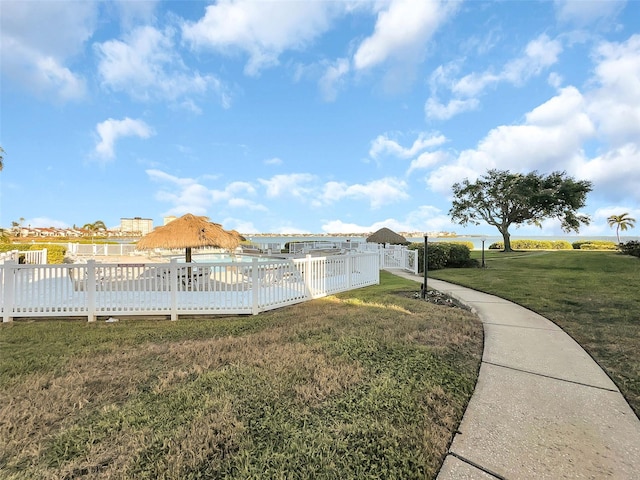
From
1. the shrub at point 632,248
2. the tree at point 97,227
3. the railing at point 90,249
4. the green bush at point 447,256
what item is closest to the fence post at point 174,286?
the green bush at point 447,256

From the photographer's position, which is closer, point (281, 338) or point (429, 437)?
point (429, 437)

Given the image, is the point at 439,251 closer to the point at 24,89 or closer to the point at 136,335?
the point at 136,335

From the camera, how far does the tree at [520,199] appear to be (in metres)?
24.3

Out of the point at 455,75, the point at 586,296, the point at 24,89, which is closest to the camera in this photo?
the point at 586,296

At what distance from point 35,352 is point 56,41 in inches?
331

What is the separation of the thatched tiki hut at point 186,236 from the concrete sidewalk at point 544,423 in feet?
30.2

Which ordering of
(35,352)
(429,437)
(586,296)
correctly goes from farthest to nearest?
(586,296), (35,352), (429,437)

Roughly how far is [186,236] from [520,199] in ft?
85.5

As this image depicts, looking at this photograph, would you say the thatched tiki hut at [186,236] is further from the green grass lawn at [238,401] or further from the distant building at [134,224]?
the distant building at [134,224]

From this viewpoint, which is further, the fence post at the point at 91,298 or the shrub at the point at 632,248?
the shrub at the point at 632,248

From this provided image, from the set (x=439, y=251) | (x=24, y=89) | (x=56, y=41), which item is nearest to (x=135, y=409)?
(x=56, y=41)

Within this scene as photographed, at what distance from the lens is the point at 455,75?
1367 centimetres

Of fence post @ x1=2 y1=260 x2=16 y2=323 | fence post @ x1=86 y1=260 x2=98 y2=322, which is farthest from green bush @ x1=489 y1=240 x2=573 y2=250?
fence post @ x1=2 y1=260 x2=16 y2=323

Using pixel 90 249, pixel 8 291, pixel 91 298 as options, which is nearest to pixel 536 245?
pixel 91 298
